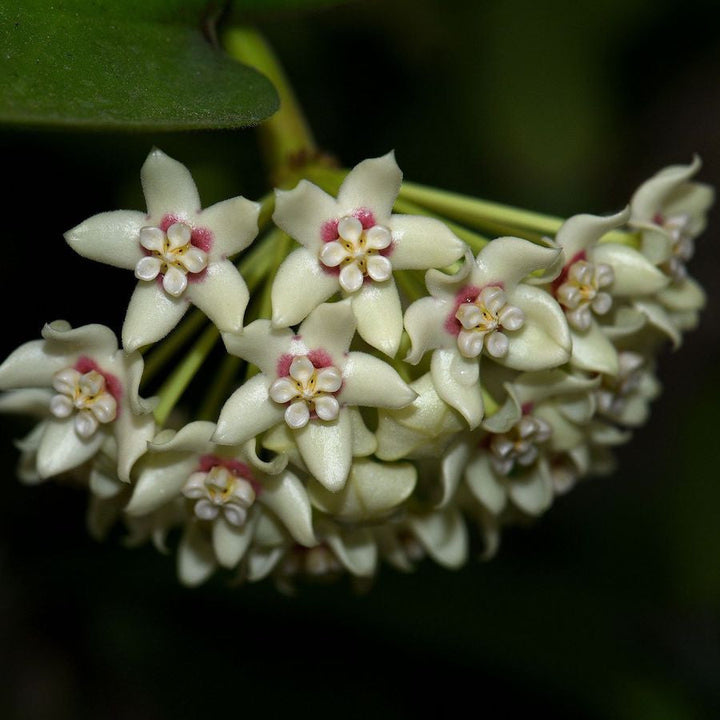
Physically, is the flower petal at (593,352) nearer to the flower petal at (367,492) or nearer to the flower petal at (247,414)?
the flower petal at (367,492)

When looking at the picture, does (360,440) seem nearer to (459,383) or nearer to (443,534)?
(459,383)

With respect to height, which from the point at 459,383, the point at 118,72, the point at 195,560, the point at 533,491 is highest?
the point at 118,72

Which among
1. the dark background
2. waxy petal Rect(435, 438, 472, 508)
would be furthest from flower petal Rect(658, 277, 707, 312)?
the dark background

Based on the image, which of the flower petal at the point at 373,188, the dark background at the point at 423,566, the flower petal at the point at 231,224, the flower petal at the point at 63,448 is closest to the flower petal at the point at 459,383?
the flower petal at the point at 373,188

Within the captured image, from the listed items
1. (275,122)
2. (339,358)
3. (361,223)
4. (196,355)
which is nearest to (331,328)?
(339,358)

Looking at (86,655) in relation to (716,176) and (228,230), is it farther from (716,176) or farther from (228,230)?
(716,176)

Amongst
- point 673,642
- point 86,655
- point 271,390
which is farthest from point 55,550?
point 673,642

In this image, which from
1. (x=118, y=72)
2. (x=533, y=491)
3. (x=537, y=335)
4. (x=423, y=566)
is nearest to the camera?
(x=118, y=72)
